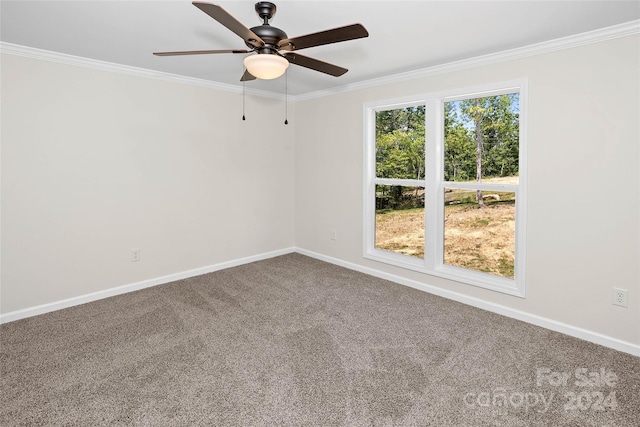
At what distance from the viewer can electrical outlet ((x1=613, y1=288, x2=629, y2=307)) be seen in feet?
8.00

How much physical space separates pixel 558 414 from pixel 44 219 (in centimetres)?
404

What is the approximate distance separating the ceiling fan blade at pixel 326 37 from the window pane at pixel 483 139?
6.47 feet

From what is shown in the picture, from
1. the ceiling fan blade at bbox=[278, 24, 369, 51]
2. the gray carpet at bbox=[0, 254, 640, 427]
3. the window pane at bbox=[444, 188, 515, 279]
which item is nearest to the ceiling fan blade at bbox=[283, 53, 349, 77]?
the ceiling fan blade at bbox=[278, 24, 369, 51]

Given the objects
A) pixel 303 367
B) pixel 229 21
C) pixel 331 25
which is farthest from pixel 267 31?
pixel 303 367

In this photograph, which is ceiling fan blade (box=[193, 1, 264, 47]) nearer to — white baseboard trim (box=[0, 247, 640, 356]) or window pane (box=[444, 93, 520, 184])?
window pane (box=[444, 93, 520, 184])

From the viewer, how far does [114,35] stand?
8.48 feet

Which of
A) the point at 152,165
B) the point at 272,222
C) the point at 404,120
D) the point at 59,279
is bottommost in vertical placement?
the point at 59,279

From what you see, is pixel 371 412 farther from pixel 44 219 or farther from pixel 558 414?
pixel 44 219

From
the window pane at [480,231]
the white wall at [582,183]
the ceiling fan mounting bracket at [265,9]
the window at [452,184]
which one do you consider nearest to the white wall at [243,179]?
Result: the white wall at [582,183]

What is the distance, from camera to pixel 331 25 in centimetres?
234

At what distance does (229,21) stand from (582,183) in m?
2.65

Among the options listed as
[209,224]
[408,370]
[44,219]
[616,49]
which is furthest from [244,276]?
[616,49]

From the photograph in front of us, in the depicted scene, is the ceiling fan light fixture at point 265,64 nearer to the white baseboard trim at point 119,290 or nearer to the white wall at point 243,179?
the white wall at point 243,179

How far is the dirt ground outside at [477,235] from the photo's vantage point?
131 inches
